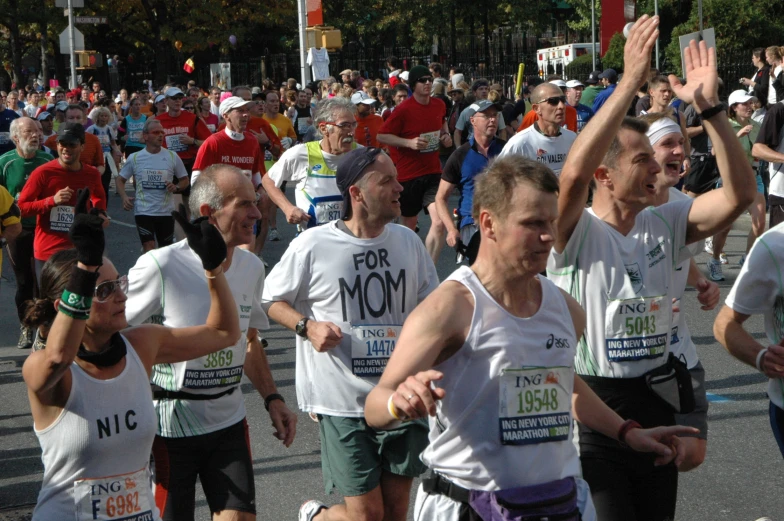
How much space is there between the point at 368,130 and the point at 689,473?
8.61 metres

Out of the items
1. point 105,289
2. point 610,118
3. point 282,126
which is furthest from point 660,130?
point 282,126

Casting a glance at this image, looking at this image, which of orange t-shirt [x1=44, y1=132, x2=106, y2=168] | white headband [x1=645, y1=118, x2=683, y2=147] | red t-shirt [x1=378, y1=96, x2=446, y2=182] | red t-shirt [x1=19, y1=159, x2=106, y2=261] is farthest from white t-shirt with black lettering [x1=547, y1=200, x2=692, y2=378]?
orange t-shirt [x1=44, y1=132, x2=106, y2=168]

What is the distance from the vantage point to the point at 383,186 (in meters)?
4.85

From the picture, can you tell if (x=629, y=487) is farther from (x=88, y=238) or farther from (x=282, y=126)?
(x=282, y=126)

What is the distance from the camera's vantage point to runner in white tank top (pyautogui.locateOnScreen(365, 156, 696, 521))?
320 cm

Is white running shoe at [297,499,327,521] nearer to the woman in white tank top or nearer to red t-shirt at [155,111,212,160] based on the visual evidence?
the woman in white tank top

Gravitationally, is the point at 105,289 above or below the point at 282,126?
below

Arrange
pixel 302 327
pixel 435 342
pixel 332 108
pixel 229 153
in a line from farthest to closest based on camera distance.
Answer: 1. pixel 229 153
2. pixel 332 108
3. pixel 302 327
4. pixel 435 342

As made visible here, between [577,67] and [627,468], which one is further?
[577,67]

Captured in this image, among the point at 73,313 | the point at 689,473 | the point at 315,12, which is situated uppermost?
the point at 315,12

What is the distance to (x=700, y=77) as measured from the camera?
4098 mm

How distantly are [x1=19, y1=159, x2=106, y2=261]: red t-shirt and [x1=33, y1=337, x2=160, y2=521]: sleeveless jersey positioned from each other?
600cm

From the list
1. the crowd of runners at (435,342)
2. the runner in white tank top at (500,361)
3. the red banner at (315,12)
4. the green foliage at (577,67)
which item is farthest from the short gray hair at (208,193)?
the green foliage at (577,67)

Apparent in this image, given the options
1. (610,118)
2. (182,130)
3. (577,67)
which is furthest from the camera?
(577,67)
